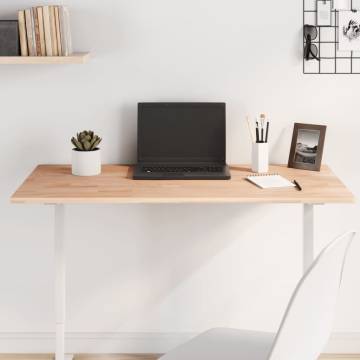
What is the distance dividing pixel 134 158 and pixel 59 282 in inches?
23.2

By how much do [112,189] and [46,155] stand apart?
1.81ft

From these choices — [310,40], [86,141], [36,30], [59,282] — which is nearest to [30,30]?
[36,30]

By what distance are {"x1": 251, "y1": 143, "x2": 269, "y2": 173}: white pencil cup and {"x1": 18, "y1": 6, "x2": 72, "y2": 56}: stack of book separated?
2.62 ft

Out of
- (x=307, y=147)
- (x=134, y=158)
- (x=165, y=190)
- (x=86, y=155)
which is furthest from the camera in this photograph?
(x=134, y=158)

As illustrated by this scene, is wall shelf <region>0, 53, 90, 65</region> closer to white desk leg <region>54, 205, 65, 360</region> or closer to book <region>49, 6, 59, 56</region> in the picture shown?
book <region>49, 6, 59, 56</region>

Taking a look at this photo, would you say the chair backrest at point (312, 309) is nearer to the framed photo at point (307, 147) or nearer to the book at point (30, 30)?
the framed photo at point (307, 147)

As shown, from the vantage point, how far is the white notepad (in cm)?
284

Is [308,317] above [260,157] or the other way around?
the other way around

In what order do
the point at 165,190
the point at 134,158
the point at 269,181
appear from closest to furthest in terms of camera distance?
1. the point at 165,190
2. the point at 269,181
3. the point at 134,158

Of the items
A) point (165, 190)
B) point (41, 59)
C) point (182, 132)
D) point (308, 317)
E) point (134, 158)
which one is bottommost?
point (308, 317)

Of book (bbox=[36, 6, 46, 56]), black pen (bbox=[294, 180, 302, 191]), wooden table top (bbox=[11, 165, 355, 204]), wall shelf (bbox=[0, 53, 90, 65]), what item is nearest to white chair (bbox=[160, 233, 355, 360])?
wooden table top (bbox=[11, 165, 355, 204])

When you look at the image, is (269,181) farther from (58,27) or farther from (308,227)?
(58,27)

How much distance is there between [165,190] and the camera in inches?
109

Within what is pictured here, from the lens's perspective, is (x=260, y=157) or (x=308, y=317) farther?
(x=260, y=157)
